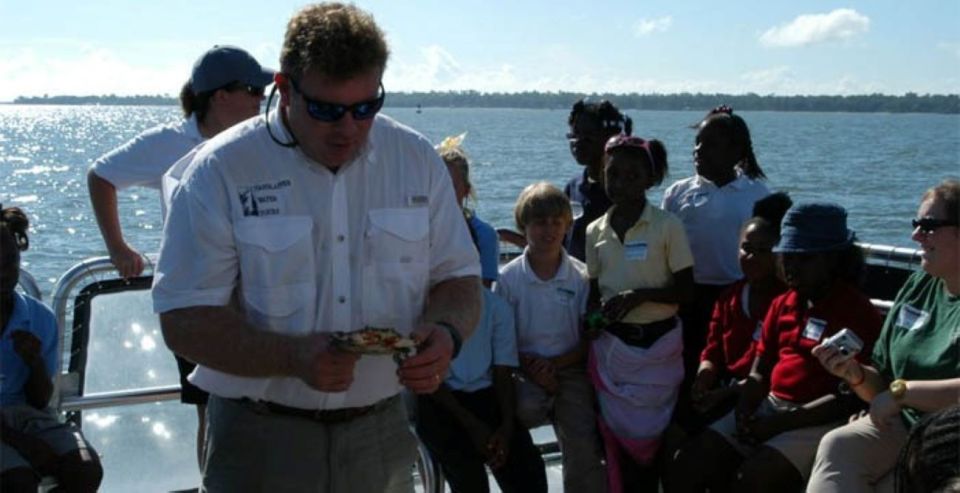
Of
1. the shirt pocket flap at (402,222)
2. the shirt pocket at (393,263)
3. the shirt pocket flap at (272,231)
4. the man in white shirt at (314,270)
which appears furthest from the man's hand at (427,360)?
the shirt pocket flap at (272,231)

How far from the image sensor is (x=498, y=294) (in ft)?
15.2

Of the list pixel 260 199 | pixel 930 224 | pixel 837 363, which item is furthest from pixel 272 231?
pixel 930 224

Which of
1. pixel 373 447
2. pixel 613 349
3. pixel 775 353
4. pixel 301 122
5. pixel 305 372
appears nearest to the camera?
pixel 305 372

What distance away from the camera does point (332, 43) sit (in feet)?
8.18

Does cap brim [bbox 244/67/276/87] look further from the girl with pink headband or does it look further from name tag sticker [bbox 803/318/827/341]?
name tag sticker [bbox 803/318/827/341]

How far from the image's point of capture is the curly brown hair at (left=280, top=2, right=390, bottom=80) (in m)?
2.50

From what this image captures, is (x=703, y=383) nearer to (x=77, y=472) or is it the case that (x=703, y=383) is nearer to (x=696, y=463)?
(x=696, y=463)

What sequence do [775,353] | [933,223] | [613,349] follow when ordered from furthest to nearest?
[613,349] < [775,353] < [933,223]

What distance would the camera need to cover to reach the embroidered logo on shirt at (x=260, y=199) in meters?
2.61

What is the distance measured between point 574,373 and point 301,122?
228cm

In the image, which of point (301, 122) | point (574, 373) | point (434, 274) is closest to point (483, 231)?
point (574, 373)

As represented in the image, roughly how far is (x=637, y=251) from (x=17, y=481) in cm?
244

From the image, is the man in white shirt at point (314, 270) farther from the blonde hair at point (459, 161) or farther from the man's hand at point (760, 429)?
the blonde hair at point (459, 161)

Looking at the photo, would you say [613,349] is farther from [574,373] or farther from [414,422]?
[414,422]
